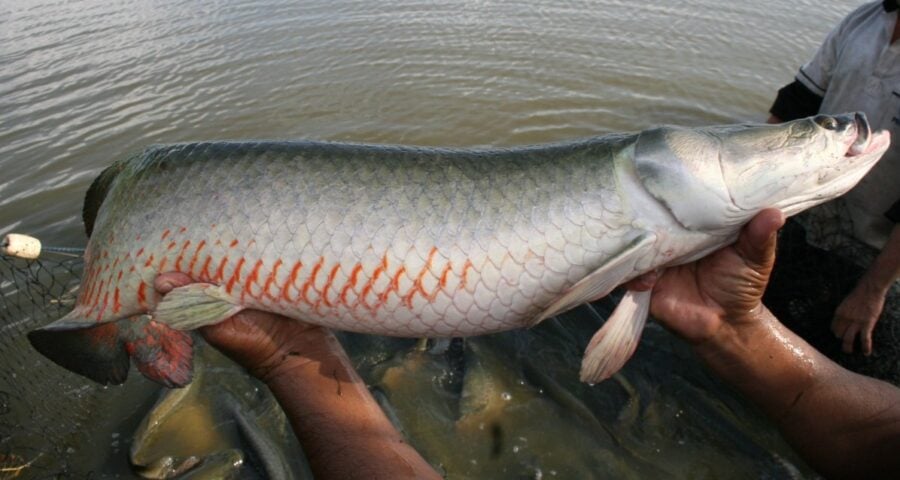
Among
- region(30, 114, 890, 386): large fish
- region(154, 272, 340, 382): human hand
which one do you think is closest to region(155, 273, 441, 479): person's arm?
region(154, 272, 340, 382): human hand

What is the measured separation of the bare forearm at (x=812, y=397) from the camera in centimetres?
229

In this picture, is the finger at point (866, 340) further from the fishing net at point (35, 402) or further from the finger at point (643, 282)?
the fishing net at point (35, 402)

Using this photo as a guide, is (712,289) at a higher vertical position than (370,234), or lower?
lower

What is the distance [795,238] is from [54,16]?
13701 mm

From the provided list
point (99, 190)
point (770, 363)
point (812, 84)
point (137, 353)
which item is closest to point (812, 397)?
point (770, 363)

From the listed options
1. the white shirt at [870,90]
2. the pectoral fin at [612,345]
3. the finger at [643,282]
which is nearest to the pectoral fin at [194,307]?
the pectoral fin at [612,345]

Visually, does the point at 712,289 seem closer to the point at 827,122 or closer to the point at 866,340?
the point at 827,122

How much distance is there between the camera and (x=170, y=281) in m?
2.42

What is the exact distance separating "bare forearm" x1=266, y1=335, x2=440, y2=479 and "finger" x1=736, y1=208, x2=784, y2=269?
1669 mm

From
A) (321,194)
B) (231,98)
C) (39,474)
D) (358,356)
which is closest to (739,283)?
(321,194)

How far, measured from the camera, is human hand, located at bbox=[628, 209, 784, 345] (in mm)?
2416

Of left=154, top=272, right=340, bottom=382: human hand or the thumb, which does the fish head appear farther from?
left=154, top=272, right=340, bottom=382: human hand

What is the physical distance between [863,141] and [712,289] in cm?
86

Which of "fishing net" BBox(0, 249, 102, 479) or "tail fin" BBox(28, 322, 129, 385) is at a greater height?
"tail fin" BBox(28, 322, 129, 385)
